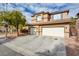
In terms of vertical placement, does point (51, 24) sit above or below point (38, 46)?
above

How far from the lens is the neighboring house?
347 centimetres

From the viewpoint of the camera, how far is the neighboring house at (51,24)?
11.4 feet

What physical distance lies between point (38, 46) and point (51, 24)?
621 mm

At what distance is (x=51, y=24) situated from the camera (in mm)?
3584

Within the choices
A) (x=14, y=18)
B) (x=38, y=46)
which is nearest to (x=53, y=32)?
(x=38, y=46)

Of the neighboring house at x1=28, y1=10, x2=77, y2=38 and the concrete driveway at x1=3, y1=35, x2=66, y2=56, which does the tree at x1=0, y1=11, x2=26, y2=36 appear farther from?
the concrete driveway at x1=3, y1=35, x2=66, y2=56

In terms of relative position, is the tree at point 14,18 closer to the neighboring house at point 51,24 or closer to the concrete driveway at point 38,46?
the neighboring house at point 51,24

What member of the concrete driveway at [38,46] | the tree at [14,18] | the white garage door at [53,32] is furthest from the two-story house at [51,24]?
the tree at [14,18]

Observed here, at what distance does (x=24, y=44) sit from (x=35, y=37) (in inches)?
12.3

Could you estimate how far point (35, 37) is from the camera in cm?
356

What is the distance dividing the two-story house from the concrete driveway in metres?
0.15

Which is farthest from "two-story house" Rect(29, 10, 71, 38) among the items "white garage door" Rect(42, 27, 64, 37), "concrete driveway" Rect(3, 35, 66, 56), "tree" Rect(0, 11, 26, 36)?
"tree" Rect(0, 11, 26, 36)

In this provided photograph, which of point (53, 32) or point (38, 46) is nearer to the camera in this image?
point (38, 46)

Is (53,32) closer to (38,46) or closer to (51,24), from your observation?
(51,24)
